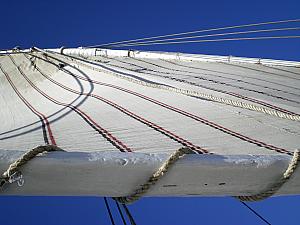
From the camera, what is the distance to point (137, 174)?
1.42 meters

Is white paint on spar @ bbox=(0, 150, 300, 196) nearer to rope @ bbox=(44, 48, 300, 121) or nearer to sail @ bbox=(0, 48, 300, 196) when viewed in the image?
sail @ bbox=(0, 48, 300, 196)

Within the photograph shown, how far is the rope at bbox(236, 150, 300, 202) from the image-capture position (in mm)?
1552

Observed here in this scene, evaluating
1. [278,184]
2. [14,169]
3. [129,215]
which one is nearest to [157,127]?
[129,215]

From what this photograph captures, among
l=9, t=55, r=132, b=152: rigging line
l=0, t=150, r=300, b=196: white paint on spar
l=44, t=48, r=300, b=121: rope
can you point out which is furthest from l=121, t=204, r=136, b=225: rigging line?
l=44, t=48, r=300, b=121: rope

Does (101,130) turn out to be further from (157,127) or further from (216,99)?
(216,99)

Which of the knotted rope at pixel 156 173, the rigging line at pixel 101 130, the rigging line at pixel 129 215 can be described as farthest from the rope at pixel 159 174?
the rigging line at pixel 129 215

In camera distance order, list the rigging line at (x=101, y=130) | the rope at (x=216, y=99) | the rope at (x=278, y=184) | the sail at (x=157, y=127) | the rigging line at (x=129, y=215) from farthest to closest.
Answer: the rope at (x=216, y=99) → the rigging line at (x=129, y=215) → the rigging line at (x=101, y=130) → the rope at (x=278, y=184) → the sail at (x=157, y=127)

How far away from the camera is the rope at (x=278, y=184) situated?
5.09 ft

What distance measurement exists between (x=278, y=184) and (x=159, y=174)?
1.64 feet

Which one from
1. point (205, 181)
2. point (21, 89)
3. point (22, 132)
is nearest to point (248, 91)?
point (22, 132)

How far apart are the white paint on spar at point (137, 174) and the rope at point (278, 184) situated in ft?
0.07

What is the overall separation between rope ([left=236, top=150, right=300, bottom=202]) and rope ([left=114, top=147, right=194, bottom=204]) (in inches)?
14.8

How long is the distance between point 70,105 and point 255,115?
153 centimetres

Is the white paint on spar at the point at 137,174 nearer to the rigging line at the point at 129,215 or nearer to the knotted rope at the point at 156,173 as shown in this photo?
the knotted rope at the point at 156,173
